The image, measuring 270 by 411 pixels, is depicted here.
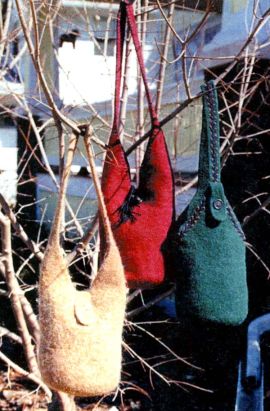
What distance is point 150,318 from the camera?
5664 mm

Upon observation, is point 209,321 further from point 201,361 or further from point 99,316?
point 201,361

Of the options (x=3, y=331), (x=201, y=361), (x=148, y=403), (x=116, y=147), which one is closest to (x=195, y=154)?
(x=201, y=361)

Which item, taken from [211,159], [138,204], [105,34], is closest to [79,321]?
[138,204]

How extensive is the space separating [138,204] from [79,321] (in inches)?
11.5

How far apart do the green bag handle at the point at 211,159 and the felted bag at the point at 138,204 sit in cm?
9

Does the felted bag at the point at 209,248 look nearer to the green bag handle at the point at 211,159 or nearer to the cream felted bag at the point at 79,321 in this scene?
the green bag handle at the point at 211,159

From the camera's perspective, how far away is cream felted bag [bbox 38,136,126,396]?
1.42m

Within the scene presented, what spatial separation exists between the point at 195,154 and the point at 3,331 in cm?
255

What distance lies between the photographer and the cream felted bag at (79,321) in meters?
1.42

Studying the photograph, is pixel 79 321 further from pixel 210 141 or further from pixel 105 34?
pixel 105 34

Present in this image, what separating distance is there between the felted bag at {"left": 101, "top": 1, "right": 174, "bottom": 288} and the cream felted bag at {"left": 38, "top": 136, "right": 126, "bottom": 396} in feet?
0.20

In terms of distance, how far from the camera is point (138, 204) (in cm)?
154

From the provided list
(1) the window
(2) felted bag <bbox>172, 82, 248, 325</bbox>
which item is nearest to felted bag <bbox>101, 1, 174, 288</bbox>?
(2) felted bag <bbox>172, 82, 248, 325</bbox>

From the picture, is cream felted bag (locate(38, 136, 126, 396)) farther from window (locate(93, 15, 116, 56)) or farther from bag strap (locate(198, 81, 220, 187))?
window (locate(93, 15, 116, 56))
